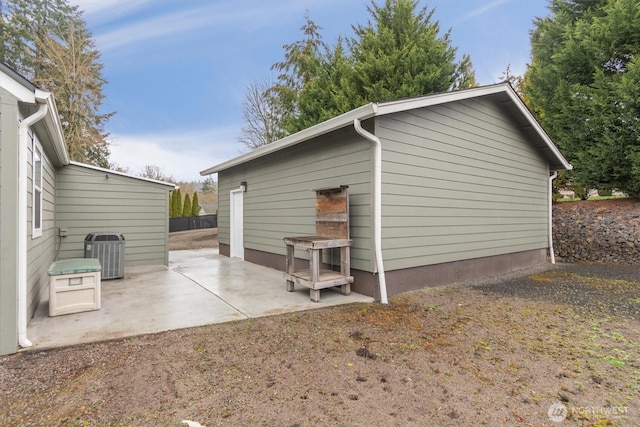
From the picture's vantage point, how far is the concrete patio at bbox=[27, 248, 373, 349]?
3447 mm

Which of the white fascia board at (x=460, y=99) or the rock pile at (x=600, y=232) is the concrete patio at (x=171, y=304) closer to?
the white fascia board at (x=460, y=99)

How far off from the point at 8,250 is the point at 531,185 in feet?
30.4

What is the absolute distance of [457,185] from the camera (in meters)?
6.06

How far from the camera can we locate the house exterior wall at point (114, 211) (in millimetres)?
6820

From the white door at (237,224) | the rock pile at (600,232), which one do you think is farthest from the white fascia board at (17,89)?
the rock pile at (600,232)

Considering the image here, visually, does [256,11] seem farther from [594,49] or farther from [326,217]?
[594,49]

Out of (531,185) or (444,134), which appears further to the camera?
(531,185)

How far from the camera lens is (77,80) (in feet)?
48.5

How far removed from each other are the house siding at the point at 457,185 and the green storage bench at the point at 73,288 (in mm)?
3845

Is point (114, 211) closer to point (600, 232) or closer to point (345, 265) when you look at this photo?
point (345, 265)

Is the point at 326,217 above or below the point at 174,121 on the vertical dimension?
below

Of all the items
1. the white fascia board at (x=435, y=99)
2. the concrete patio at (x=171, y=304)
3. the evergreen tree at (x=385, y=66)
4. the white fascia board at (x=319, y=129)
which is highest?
the evergreen tree at (x=385, y=66)

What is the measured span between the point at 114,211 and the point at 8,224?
4791 mm

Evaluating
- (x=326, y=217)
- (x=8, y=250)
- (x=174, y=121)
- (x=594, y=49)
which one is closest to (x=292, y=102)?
(x=174, y=121)
